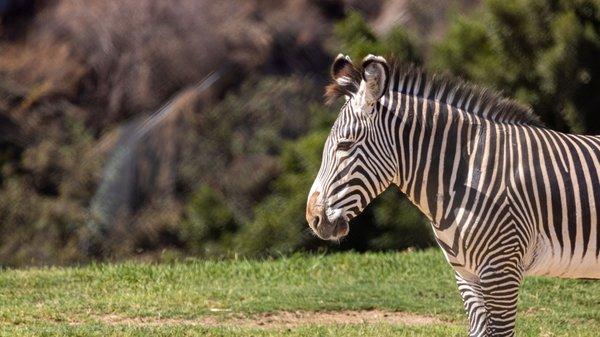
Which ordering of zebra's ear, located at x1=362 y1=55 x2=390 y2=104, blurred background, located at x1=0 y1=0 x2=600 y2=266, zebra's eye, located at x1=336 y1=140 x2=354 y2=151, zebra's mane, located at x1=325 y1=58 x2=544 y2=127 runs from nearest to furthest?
zebra's ear, located at x1=362 y1=55 x2=390 y2=104 → zebra's eye, located at x1=336 y1=140 x2=354 y2=151 → zebra's mane, located at x1=325 y1=58 x2=544 y2=127 → blurred background, located at x1=0 y1=0 x2=600 y2=266

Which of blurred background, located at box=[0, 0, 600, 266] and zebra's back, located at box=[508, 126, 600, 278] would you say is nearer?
zebra's back, located at box=[508, 126, 600, 278]

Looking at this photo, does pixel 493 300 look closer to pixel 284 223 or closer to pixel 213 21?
pixel 284 223

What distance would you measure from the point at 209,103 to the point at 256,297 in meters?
8.43

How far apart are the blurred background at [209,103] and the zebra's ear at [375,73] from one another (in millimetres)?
7678

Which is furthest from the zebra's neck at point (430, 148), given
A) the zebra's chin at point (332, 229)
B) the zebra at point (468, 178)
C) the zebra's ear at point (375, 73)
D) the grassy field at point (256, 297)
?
the grassy field at point (256, 297)

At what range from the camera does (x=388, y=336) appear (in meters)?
8.01

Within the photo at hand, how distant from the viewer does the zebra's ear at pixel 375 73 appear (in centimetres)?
641

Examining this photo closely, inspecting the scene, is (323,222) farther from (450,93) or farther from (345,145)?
(450,93)

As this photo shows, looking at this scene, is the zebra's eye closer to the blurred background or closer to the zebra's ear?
the zebra's ear

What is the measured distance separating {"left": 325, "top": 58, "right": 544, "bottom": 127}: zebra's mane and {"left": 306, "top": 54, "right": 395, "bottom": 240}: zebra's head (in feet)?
0.51

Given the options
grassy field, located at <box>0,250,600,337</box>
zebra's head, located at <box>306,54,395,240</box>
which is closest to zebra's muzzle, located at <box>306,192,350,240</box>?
zebra's head, located at <box>306,54,395,240</box>

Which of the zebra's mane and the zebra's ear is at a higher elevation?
the zebra's ear

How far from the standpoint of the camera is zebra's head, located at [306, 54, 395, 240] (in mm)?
6434

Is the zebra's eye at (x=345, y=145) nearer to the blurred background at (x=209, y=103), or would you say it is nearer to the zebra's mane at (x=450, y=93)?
the zebra's mane at (x=450, y=93)
